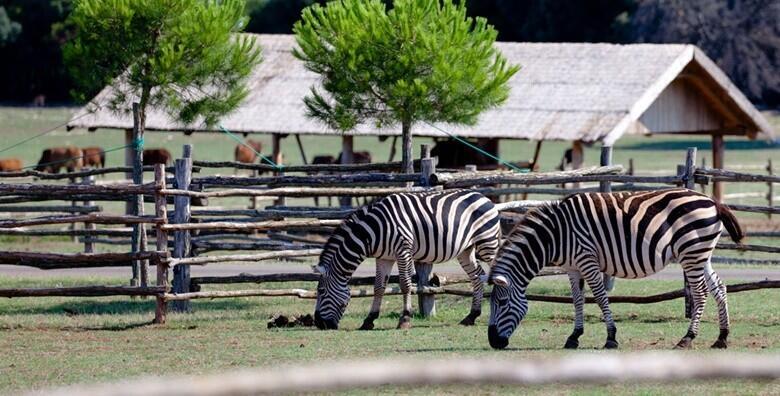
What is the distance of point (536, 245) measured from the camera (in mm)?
11766

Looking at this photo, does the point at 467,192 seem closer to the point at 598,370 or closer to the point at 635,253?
the point at 635,253

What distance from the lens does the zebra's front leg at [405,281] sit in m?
13.7

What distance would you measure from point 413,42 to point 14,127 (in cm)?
3977

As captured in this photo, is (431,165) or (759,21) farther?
(759,21)

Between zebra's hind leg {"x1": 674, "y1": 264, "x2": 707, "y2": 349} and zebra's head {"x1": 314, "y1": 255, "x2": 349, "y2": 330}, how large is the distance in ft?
11.8

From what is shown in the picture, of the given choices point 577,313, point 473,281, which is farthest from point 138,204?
point 577,313

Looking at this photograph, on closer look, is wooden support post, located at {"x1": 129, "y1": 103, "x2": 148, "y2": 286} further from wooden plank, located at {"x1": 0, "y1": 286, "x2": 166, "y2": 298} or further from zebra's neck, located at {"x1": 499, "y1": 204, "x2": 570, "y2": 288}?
zebra's neck, located at {"x1": 499, "y1": 204, "x2": 570, "y2": 288}

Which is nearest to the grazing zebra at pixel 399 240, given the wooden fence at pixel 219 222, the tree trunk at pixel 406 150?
the wooden fence at pixel 219 222

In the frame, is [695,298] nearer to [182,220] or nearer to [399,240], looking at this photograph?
[399,240]

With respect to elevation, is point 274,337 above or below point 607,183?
below

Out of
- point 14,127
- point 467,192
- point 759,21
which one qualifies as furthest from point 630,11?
point 467,192

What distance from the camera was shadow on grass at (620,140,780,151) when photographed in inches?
2197

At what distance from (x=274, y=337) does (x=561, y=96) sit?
46.7 ft

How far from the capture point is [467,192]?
14.2 metres
